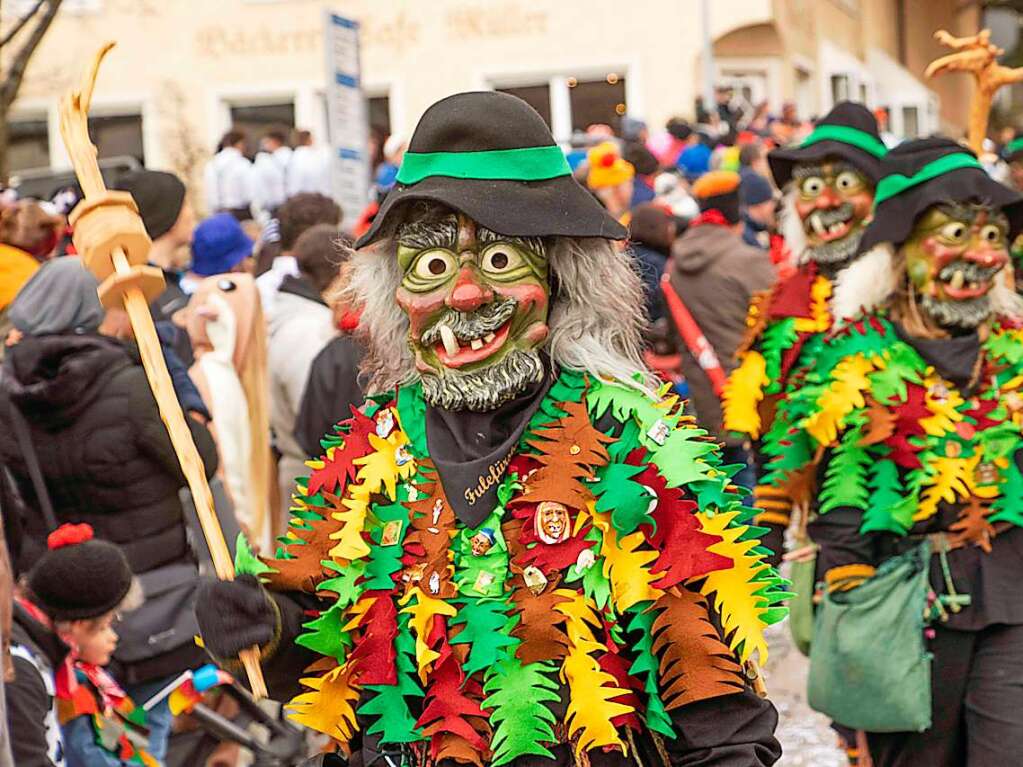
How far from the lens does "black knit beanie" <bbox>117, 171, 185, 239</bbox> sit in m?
6.41

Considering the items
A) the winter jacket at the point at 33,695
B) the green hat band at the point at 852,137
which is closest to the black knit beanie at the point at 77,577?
the winter jacket at the point at 33,695

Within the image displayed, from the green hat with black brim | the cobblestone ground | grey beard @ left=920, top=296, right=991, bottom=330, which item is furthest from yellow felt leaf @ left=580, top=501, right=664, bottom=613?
the green hat with black brim

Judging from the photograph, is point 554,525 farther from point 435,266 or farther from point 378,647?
point 435,266

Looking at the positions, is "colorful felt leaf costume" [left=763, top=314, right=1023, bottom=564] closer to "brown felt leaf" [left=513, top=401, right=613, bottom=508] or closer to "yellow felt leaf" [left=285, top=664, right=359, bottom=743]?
"brown felt leaf" [left=513, top=401, right=613, bottom=508]

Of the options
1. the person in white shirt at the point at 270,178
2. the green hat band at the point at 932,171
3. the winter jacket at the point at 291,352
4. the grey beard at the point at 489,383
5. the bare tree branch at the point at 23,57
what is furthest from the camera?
the person in white shirt at the point at 270,178

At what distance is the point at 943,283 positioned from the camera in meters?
4.77

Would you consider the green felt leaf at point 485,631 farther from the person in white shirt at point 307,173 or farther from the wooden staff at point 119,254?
the person in white shirt at point 307,173

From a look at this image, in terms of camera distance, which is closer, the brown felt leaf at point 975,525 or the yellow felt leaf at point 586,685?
the yellow felt leaf at point 586,685

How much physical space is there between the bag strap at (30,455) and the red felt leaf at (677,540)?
2601mm

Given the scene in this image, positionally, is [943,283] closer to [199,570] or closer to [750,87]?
[199,570]

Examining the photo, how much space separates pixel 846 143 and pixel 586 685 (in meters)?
3.80

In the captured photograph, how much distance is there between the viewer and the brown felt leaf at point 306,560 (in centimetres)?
302

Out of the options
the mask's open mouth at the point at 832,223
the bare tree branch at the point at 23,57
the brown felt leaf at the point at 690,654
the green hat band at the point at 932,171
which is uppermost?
the bare tree branch at the point at 23,57

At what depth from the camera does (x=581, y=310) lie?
10.3ft
